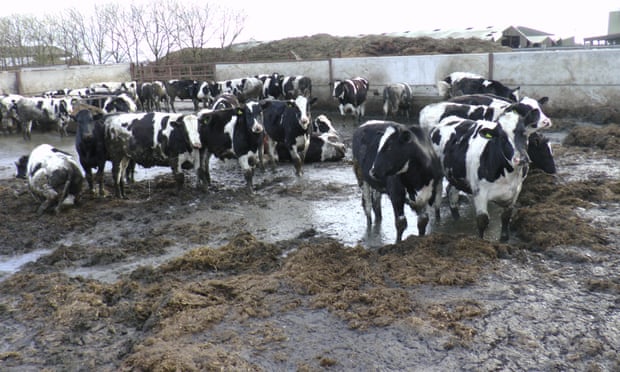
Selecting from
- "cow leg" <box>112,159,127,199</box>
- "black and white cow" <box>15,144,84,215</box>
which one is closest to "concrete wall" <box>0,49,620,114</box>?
"cow leg" <box>112,159,127,199</box>

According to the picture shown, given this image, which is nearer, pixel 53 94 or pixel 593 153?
pixel 593 153

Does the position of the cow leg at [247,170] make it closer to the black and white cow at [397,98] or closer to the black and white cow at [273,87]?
the black and white cow at [397,98]

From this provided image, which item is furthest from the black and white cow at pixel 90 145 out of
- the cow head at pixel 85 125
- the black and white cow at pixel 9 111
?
the black and white cow at pixel 9 111

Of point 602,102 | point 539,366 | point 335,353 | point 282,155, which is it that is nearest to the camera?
point 539,366

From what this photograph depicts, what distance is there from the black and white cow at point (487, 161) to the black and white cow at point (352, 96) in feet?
38.6

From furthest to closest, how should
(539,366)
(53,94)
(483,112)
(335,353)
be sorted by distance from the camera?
(53,94) → (483,112) → (335,353) → (539,366)

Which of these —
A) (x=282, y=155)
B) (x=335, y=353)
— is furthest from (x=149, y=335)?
(x=282, y=155)

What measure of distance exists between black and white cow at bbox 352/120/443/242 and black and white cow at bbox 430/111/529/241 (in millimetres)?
378

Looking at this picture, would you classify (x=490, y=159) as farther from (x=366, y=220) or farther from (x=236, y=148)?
(x=236, y=148)

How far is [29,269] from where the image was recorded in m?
6.75

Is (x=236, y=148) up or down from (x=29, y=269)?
up

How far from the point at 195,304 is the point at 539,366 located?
2.98 metres

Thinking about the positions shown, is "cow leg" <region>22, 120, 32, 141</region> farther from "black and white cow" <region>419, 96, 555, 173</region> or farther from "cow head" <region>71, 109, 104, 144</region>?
"black and white cow" <region>419, 96, 555, 173</region>

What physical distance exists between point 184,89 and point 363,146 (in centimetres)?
1973
